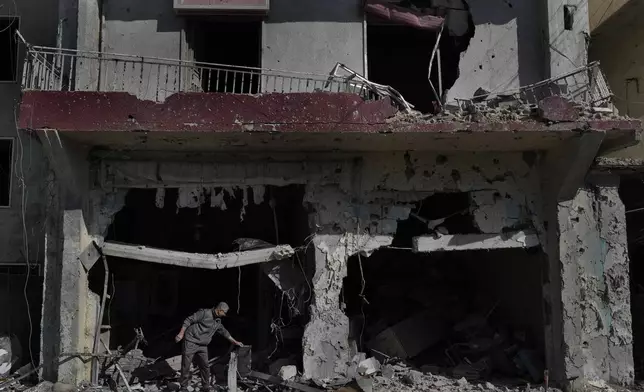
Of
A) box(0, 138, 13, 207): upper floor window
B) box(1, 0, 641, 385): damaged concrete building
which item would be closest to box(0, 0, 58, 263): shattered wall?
box(0, 138, 13, 207): upper floor window

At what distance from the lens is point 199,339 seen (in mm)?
8289

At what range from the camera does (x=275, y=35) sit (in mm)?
9000

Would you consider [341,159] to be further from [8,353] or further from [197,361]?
[8,353]

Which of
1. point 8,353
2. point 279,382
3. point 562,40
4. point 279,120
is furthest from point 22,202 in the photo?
point 562,40

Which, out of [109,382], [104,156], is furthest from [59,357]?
[104,156]

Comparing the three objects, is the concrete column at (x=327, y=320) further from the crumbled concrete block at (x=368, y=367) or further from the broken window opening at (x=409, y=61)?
the broken window opening at (x=409, y=61)

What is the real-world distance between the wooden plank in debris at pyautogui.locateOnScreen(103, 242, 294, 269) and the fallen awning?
163 inches

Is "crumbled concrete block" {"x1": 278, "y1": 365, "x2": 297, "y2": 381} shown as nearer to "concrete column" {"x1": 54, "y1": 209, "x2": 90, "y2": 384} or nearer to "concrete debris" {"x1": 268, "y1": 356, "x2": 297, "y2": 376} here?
"concrete debris" {"x1": 268, "y1": 356, "x2": 297, "y2": 376}

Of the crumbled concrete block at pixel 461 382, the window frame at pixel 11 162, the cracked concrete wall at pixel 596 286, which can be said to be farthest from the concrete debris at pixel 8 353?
the cracked concrete wall at pixel 596 286

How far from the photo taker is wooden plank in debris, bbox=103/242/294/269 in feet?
27.1

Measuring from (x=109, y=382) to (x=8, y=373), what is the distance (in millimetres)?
1996

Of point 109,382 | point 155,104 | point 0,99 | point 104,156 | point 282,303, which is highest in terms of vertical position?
point 0,99

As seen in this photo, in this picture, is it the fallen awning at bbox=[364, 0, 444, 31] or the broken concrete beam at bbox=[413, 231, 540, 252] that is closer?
the broken concrete beam at bbox=[413, 231, 540, 252]

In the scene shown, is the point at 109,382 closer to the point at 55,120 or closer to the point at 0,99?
the point at 55,120
